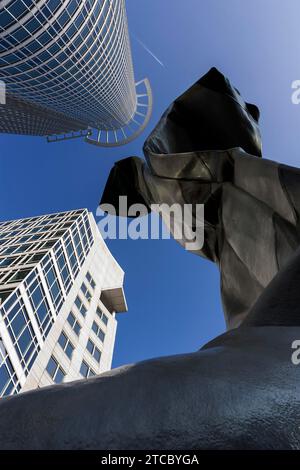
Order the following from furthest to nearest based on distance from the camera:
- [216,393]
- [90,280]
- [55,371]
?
[90,280] → [55,371] → [216,393]

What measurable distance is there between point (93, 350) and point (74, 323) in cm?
412

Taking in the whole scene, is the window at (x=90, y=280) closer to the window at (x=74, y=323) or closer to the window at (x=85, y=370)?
the window at (x=74, y=323)

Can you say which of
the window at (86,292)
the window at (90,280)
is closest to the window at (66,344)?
A: the window at (86,292)

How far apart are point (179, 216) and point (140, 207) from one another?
157 cm

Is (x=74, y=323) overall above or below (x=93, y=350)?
above

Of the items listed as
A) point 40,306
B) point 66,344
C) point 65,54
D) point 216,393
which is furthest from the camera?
point 65,54

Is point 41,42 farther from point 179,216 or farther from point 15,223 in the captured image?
point 179,216

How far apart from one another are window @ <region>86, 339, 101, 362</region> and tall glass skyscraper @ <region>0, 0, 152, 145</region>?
23658mm

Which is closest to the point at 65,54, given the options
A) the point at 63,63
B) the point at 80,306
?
the point at 63,63

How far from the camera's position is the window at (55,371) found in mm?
23544

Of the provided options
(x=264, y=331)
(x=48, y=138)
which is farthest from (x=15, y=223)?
(x=264, y=331)

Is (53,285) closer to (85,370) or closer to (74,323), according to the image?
(74,323)

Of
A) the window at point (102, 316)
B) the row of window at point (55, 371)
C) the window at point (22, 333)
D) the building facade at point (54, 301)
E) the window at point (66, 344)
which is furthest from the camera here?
the window at point (102, 316)

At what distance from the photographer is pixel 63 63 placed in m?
31.8
